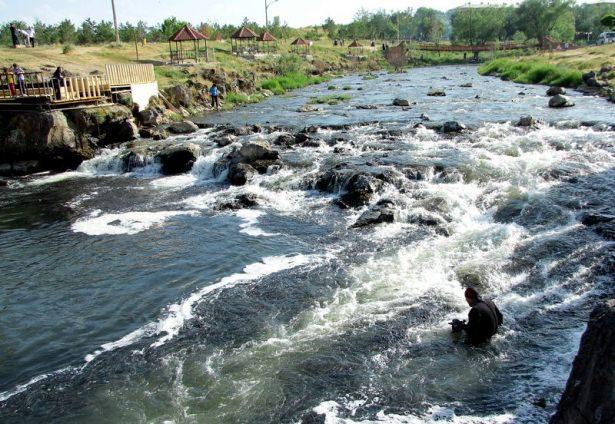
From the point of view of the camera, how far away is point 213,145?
29.2 metres

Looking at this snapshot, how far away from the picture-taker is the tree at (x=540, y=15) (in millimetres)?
91625

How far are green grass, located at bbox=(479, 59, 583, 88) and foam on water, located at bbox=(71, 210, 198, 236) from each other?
38.9 meters

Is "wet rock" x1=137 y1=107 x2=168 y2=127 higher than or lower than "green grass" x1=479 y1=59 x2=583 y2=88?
lower

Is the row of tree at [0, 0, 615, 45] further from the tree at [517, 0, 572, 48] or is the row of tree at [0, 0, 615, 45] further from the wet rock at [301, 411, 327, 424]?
the wet rock at [301, 411, 327, 424]

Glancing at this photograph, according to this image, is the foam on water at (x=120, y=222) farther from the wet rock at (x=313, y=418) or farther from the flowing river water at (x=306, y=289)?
the wet rock at (x=313, y=418)

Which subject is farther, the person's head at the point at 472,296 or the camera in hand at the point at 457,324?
the camera in hand at the point at 457,324

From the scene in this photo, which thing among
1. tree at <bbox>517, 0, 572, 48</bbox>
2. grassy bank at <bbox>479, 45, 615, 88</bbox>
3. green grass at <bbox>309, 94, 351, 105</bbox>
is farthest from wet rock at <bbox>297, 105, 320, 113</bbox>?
tree at <bbox>517, 0, 572, 48</bbox>

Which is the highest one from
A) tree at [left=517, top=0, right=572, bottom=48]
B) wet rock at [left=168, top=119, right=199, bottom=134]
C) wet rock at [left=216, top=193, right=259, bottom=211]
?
tree at [left=517, top=0, right=572, bottom=48]

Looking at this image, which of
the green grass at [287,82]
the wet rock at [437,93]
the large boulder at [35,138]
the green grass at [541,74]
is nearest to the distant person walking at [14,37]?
the large boulder at [35,138]

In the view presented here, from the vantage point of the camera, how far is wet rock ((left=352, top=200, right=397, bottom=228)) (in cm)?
1752

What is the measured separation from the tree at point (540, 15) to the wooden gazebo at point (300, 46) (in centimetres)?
3992

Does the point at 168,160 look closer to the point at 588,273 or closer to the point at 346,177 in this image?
the point at 346,177

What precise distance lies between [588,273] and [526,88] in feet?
123

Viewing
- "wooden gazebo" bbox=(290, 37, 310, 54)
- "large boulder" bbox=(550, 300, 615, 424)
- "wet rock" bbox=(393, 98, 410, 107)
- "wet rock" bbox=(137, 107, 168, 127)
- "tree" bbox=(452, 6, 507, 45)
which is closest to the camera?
"large boulder" bbox=(550, 300, 615, 424)
